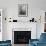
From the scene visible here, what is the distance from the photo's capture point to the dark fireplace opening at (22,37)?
27.8 feet

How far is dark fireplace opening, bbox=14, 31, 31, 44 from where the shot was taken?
846 cm

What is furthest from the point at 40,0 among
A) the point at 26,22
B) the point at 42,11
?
the point at 26,22

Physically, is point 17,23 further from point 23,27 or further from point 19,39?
point 19,39

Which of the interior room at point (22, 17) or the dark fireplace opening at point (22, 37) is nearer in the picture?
the interior room at point (22, 17)

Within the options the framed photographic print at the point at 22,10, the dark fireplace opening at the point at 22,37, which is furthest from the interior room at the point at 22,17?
the dark fireplace opening at the point at 22,37

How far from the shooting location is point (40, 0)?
8.28m

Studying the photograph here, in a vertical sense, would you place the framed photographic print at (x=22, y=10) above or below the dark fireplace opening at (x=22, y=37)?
above

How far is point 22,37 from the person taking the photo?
8.53 metres

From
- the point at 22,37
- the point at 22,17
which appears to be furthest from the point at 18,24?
the point at 22,37

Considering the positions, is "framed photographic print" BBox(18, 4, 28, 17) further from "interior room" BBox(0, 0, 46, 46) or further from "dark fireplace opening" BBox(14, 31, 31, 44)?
"dark fireplace opening" BBox(14, 31, 31, 44)

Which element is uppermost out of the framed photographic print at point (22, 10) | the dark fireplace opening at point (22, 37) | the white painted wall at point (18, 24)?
the framed photographic print at point (22, 10)

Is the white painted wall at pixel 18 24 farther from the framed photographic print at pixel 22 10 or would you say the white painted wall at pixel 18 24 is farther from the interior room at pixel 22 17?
the framed photographic print at pixel 22 10

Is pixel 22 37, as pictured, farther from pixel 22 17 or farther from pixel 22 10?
pixel 22 10

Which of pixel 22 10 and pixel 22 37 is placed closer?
pixel 22 10
